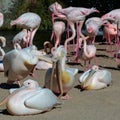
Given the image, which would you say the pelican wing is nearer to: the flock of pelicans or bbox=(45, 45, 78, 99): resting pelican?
the flock of pelicans

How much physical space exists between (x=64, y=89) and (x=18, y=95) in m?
1.02

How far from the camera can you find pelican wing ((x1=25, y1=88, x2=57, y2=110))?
587cm

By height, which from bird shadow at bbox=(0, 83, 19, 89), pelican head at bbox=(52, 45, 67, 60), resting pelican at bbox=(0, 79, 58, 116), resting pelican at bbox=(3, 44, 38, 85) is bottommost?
bird shadow at bbox=(0, 83, 19, 89)

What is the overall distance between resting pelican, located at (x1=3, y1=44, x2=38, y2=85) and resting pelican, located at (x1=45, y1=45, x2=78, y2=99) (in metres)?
0.33

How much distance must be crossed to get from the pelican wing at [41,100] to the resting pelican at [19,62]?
3.68 feet

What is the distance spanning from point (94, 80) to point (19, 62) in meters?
1.29

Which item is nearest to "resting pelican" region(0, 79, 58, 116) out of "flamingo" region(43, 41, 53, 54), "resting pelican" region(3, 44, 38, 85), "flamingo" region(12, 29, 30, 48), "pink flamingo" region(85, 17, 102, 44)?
"resting pelican" region(3, 44, 38, 85)

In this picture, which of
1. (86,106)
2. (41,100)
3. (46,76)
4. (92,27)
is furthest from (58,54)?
(92,27)

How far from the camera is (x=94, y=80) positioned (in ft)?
25.3

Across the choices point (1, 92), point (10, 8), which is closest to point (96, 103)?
point (1, 92)

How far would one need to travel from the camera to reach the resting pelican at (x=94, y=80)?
302 inches

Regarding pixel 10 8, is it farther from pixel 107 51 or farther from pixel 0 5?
pixel 107 51

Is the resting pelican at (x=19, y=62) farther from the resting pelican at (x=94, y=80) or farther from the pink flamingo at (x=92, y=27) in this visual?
the pink flamingo at (x=92, y=27)

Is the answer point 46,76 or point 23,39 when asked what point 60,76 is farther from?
point 23,39
